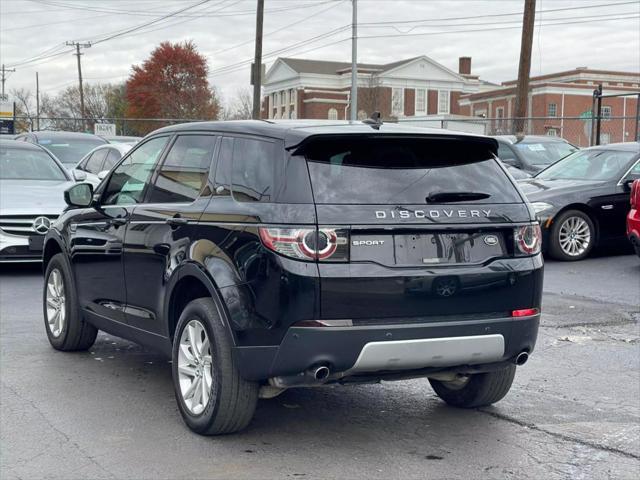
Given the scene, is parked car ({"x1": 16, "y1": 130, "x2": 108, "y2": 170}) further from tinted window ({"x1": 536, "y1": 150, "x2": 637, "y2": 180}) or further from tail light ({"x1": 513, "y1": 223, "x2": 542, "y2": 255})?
tail light ({"x1": 513, "y1": 223, "x2": 542, "y2": 255})

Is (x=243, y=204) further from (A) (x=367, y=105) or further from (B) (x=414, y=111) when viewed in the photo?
(B) (x=414, y=111)

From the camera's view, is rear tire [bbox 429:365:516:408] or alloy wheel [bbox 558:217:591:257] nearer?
rear tire [bbox 429:365:516:408]

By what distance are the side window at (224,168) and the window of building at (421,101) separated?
259ft

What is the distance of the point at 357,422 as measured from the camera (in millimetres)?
5543

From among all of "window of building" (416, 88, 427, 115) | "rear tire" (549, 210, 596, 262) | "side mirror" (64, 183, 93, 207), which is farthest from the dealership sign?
"window of building" (416, 88, 427, 115)

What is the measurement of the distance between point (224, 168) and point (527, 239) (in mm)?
1747

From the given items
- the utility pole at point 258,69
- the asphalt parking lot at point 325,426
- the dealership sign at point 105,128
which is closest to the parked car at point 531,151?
the asphalt parking lot at point 325,426

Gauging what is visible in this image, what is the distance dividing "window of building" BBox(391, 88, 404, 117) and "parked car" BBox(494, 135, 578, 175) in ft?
198

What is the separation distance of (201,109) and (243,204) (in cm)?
7313

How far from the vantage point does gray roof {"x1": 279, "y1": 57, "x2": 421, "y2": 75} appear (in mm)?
83188

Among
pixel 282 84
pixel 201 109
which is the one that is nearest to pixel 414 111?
pixel 282 84

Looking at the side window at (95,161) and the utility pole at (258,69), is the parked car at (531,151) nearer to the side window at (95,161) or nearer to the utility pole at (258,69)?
the side window at (95,161)

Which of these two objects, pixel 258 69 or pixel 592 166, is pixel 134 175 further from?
pixel 258 69

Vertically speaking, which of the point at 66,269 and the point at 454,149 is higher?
the point at 454,149
